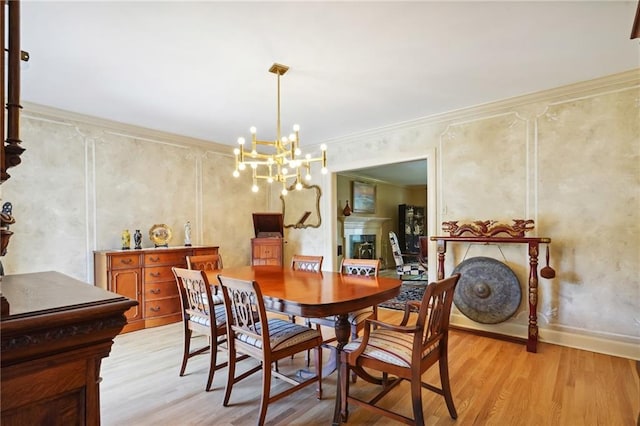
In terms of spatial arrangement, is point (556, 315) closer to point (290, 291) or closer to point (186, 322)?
point (290, 291)

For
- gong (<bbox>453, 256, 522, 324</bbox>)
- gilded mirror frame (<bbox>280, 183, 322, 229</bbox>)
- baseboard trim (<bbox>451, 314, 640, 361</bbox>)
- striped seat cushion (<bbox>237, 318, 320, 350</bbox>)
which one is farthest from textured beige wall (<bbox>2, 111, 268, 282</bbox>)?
baseboard trim (<bbox>451, 314, 640, 361</bbox>)

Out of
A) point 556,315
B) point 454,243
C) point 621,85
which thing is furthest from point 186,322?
point 621,85

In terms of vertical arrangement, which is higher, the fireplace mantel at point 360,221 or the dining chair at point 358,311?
the fireplace mantel at point 360,221

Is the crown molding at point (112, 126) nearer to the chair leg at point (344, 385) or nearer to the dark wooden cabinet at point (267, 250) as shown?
the dark wooden cabinet at point (267, 250)

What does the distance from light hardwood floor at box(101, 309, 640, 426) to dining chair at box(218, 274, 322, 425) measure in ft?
0.54

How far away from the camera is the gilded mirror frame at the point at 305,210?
5164mm

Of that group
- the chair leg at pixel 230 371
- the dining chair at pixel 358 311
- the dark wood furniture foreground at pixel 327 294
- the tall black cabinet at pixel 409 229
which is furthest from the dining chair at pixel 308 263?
the tall black cabinet at pixel 409 229

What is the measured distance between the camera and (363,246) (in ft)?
25.0

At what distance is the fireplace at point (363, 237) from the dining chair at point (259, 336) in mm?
4910

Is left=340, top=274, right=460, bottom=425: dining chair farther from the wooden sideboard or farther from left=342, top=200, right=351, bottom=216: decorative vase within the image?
left=342, top=200, right=351, bottom=216: decorative vase

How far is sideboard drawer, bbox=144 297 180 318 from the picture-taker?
3.84 metres

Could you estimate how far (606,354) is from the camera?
2.92 metres

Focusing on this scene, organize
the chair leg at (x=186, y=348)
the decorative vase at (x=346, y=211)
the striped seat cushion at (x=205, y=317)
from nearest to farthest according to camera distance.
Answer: the striped seat cushion at (x=205, y=317) → the chair leg at (x=186, y=348) → the decorative vase at (x=346, y=211)

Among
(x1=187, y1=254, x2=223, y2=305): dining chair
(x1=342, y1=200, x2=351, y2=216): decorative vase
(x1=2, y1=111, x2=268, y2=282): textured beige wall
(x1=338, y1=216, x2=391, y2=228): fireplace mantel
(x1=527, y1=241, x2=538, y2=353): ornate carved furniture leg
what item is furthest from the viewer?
(x1=338, y1=216, x2=391, y2=228): fireplace mantel
